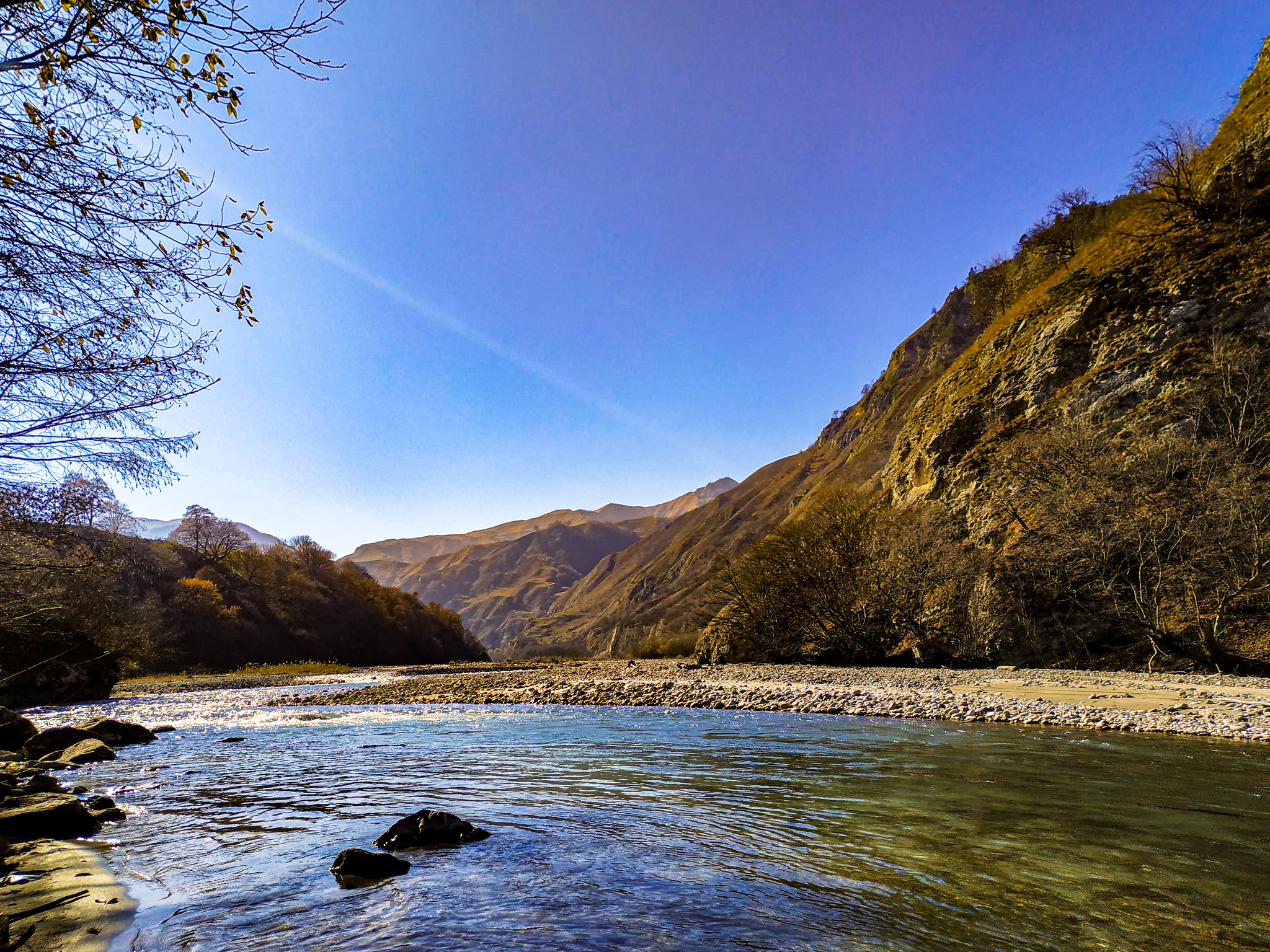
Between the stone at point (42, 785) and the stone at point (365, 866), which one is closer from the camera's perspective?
the stone at point (365, 866)

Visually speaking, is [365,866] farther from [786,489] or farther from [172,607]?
[786,489]

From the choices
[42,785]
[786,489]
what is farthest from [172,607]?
[786,489]

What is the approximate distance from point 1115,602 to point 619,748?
23.0 metres

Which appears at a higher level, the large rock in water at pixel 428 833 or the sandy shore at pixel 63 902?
the sandy shore at pixel 63 902

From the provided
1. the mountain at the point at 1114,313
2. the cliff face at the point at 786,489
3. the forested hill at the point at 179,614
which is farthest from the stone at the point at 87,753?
the cliff face at the point at 786,489

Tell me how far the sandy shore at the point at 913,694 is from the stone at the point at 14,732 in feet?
47.1

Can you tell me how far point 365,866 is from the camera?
20.4 feet

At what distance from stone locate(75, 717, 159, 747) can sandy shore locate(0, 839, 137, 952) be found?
13.3 meters

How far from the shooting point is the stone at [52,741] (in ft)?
48.0

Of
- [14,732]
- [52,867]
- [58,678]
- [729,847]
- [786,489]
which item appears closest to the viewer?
[52,867]

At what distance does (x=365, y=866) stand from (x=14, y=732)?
1696 centimetres

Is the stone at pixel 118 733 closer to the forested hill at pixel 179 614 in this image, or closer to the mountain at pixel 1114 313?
the forested hill at pixel 179 614

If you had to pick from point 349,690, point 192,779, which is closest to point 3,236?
point 192,779

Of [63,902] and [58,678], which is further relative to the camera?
[58,678]
